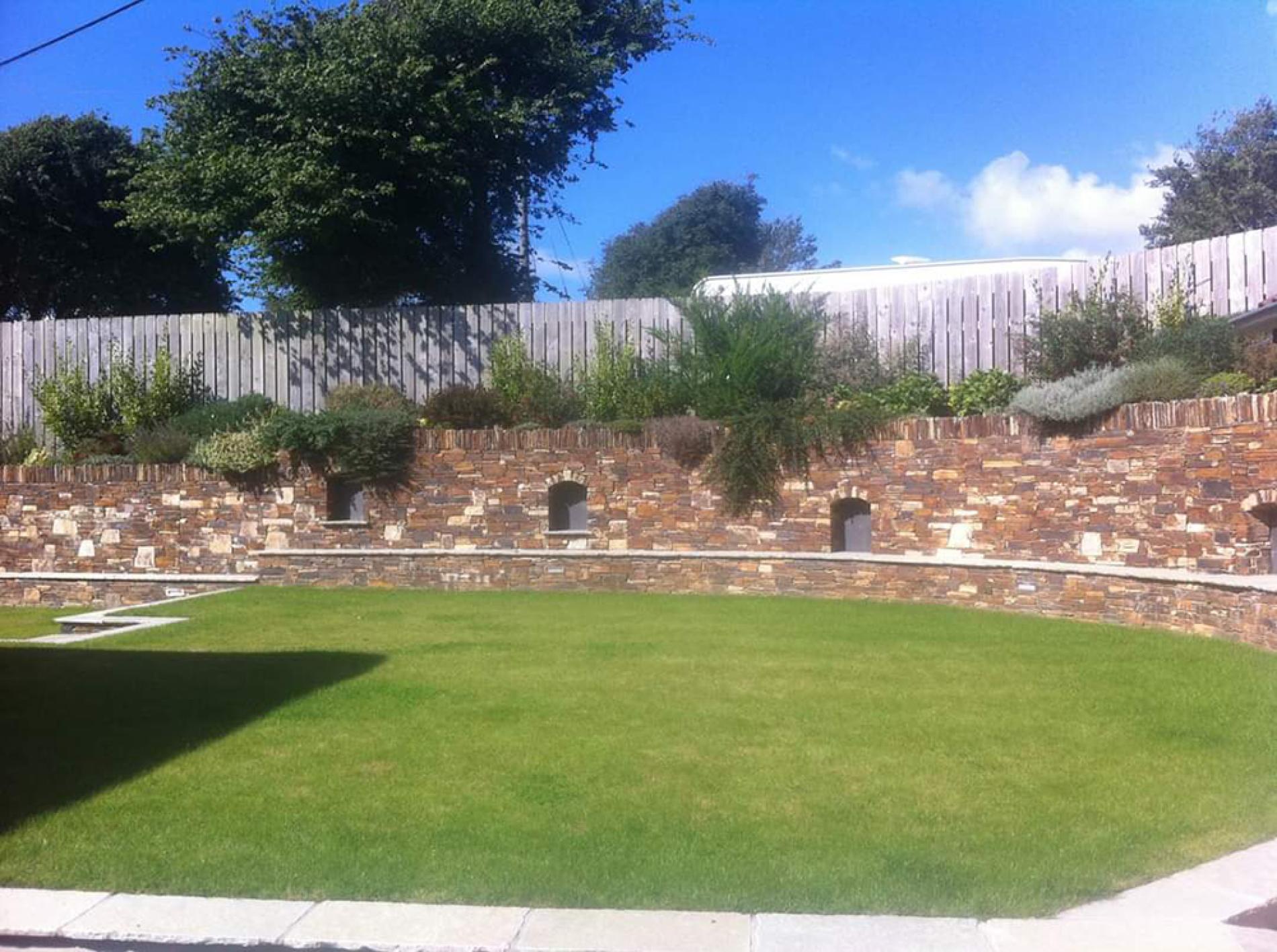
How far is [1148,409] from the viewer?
12742 millimetres

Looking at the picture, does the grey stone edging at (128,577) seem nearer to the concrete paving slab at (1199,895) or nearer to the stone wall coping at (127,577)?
the stone wall coping at (127,577)

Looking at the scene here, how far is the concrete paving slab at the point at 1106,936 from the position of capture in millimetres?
4719

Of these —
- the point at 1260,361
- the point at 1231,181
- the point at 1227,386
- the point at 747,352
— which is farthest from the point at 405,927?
the point at 1231,181

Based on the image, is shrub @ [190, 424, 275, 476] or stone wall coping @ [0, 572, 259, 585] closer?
stone wall coping @ [0, 572, 259, 585]

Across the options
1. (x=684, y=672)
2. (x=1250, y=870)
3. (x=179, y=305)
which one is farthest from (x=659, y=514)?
(x=179, y=305)

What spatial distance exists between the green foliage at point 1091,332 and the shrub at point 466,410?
7.79 meters

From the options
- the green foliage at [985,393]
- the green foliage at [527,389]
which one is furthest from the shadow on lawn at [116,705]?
the green foliage at [985,393]

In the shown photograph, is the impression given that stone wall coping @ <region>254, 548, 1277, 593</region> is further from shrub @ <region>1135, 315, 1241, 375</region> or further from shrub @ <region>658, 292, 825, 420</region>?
shrub @ <region>1135, 315, 1241, 375</region>

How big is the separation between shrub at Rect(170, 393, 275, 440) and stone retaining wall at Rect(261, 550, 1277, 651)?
9.00ft

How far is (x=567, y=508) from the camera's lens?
1742 cm

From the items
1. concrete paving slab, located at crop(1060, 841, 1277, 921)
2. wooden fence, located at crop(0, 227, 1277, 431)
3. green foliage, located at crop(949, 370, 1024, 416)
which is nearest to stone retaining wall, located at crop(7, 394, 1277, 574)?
green foliage, located at crop(949, 370, 1024, 416)

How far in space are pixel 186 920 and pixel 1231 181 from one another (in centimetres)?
2684

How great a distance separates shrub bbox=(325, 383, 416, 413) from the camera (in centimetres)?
1897

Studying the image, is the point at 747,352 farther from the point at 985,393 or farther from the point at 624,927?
the point at 624,927
